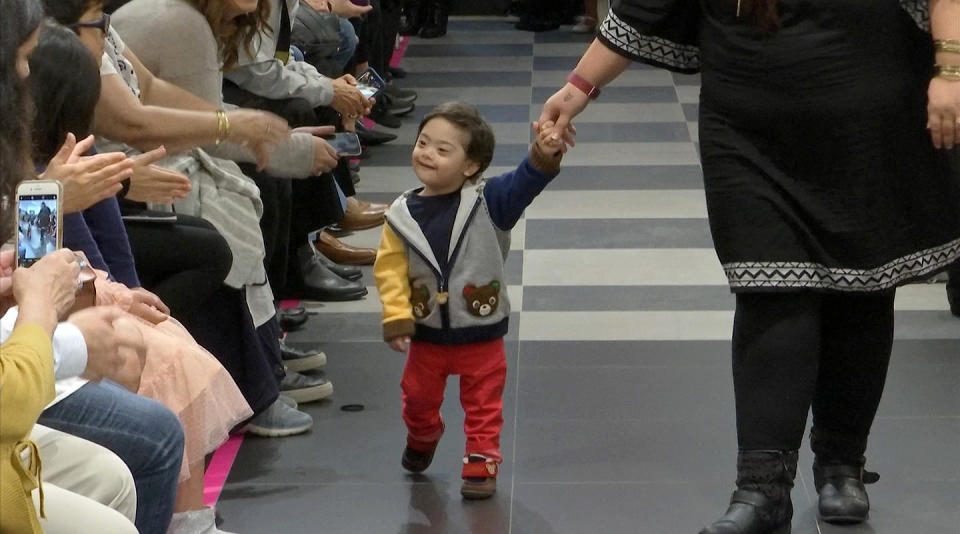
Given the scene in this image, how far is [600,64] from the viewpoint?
336cm

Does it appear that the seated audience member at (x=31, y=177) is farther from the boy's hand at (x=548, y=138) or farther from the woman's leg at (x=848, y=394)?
the woman's leg at (x=848, y=394)

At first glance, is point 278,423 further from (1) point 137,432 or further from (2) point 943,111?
(2) point 943,111

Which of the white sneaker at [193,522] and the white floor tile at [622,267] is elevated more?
the white sneaker at [193,522]

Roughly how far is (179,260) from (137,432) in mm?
998

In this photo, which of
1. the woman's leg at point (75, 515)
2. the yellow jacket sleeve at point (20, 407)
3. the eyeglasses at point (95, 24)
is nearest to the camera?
the yellow jacket sleeve at point (20, 407)

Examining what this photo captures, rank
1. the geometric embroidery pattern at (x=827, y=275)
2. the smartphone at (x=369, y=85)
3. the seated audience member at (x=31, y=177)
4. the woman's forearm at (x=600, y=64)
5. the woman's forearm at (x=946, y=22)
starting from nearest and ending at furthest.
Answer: the seated audience member at (x=31, y=177)
the woman's forearm at (x=946, y=22)
the geometric embroidery pattern at (x=827, y=275)
the woman's forearm at (x=600, y=64)
the smartphone at (x=369, y=85)

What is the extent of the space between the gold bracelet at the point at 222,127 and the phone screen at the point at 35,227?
1294 millimetres

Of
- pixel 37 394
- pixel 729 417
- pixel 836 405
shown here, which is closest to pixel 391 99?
pixel 729 417

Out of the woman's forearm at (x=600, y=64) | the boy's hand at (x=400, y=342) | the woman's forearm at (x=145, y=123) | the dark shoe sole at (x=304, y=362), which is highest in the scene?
the woman's forearm at (x=600, y=64)

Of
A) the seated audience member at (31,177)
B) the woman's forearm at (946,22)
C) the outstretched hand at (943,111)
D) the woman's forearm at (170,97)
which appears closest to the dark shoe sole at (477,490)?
the seated audience member at (31,177)

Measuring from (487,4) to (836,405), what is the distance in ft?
29.3

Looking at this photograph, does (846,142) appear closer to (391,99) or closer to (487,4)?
(391,99)

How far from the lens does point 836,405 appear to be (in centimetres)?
345

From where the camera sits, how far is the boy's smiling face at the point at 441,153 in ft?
11.9
